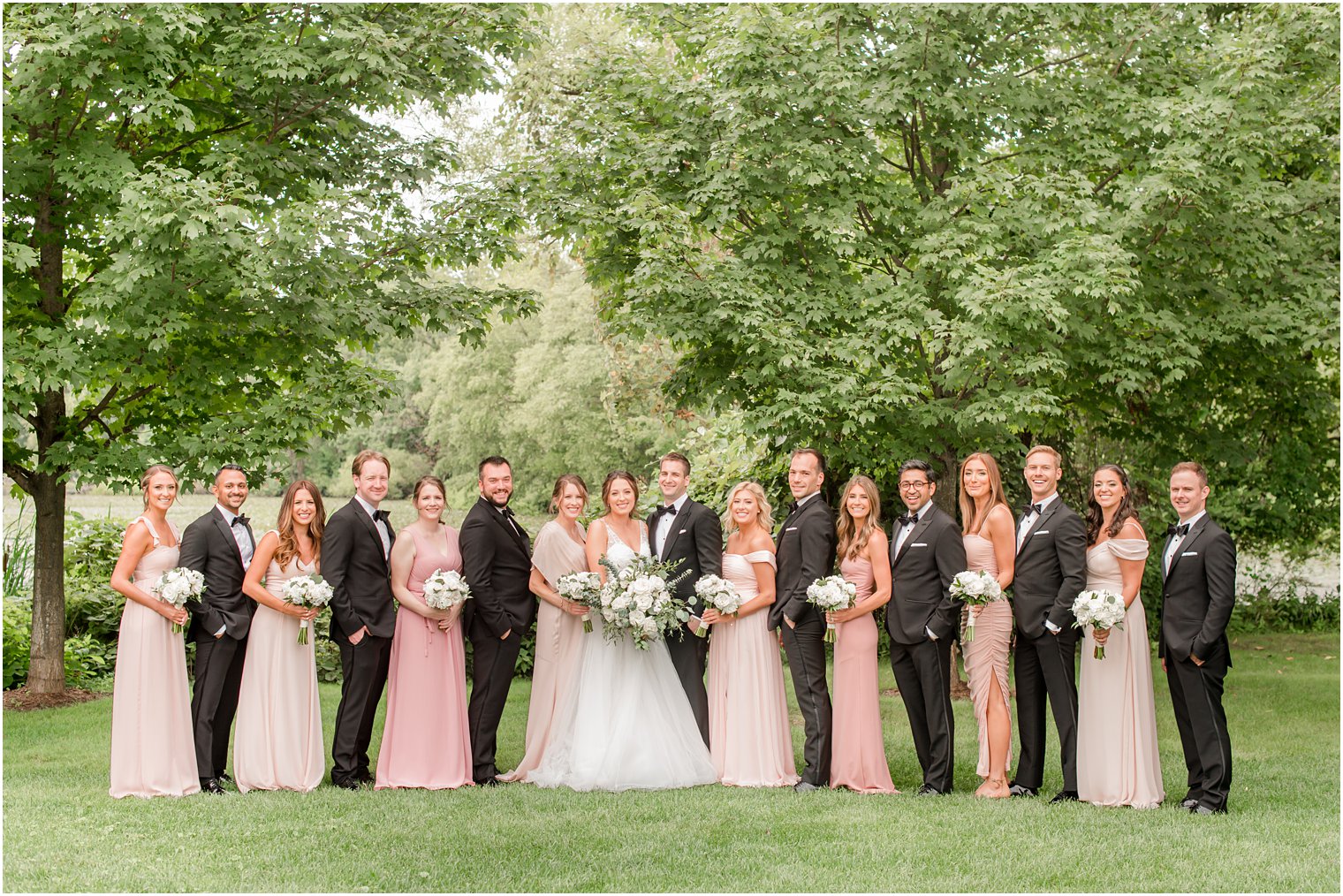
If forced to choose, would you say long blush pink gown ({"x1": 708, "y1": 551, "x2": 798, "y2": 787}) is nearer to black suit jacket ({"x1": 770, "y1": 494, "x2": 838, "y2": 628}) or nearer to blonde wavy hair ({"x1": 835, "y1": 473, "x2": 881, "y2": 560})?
black suit jacket ({"x1": 770, "y1": 494, "x2": 838, "y2": 628})

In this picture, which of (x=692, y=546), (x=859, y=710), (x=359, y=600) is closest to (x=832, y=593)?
(x=859, y=710)

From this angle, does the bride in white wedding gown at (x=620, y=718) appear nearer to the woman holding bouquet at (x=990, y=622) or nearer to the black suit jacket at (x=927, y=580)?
the black suit jacket at (x=927, y=580)

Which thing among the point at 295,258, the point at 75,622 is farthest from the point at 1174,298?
the point at 75,622

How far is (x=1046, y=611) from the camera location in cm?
749

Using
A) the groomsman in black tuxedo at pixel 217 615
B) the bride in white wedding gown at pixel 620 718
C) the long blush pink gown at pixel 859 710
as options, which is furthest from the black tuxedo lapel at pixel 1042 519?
the groomsman in black tuxedo at pixel 217 615

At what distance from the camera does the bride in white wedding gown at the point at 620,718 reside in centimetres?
780

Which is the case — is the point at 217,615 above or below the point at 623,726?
above

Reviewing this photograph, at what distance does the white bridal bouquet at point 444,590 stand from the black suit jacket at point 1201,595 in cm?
432

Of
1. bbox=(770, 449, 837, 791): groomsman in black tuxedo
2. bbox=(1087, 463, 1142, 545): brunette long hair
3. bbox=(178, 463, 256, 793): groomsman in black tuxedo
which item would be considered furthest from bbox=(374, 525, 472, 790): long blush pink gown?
bbox=(1087, 463, 1142, 545): brunette long hair

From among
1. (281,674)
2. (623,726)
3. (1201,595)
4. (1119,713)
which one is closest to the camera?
(1201,595)

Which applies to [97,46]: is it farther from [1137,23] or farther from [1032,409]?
[1137,23]

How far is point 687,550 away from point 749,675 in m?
0.94

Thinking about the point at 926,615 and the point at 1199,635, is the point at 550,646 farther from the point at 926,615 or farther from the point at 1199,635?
the point at 1199,635

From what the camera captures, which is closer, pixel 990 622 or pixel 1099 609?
pixel 1099 609
